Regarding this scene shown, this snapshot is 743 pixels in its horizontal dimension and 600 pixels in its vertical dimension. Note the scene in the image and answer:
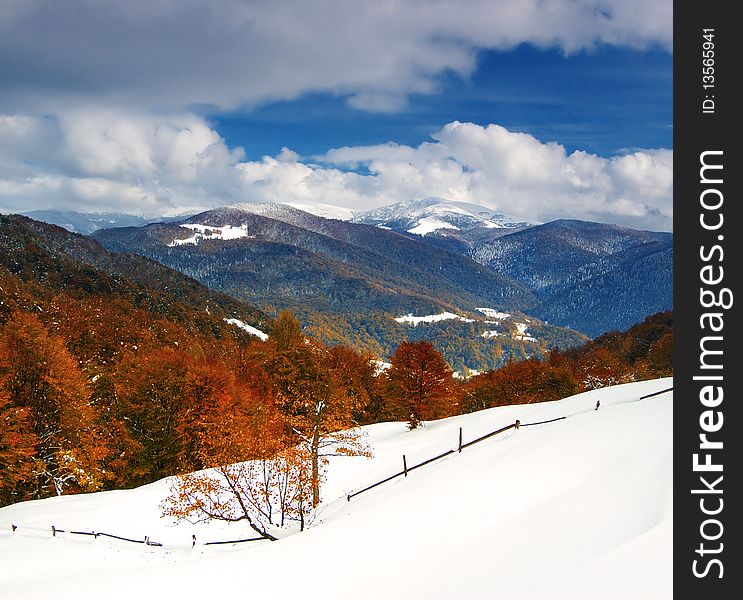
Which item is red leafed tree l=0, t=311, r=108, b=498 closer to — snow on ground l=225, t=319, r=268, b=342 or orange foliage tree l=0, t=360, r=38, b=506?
orange foliage tree l=0, t=360, r=38, b=506

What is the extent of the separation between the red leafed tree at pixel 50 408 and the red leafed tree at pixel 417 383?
95.0 ft

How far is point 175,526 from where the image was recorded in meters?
26.1

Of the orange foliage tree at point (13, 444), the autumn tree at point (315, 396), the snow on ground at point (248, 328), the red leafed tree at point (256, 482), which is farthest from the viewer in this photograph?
the snow on ground at point (248, 328)

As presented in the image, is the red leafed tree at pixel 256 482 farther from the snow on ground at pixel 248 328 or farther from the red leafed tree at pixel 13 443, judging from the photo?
the snow on ground at pixel 248 328

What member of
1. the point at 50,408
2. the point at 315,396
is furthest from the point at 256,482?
the point at 50,408

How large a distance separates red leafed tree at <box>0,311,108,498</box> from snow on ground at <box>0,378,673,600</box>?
11581mm

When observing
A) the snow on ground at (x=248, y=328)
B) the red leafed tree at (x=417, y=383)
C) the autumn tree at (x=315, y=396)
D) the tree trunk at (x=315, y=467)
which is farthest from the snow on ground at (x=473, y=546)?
the snow on ground at (x=248, y=328)

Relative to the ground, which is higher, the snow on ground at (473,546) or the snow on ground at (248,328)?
the snow on ground at (248,328)

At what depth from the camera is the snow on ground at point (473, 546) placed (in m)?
9.70

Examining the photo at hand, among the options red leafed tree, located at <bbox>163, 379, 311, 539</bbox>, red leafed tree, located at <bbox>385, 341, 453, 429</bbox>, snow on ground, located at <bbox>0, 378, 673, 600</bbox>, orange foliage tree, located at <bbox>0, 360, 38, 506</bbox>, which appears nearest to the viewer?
snow on ground, located at <bbox>0, 378, 673, 600</bbox>

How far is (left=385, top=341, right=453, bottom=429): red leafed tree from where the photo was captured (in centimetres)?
5041

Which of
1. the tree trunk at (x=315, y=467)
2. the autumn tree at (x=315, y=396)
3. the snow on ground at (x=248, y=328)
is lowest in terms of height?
the tree trunk at (x=315, y=467)

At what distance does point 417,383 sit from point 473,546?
39889 mm

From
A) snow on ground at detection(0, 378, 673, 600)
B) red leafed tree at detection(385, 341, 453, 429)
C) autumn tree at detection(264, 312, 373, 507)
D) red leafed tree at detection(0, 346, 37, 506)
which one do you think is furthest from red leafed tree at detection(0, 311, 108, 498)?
red leafed tree at detection(385, 341, 453, 429)
